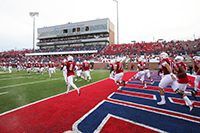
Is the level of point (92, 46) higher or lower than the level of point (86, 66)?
higher

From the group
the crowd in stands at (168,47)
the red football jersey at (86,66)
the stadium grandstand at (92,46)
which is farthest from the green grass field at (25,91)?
the crowd in stands at (168,47)

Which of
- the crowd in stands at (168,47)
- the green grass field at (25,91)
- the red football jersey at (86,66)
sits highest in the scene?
the crowd in stands at (168,47)

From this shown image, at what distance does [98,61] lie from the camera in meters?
29.4

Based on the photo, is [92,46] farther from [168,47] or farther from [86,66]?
[86,66]

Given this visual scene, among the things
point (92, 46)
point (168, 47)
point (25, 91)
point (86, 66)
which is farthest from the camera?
point (92, 46)

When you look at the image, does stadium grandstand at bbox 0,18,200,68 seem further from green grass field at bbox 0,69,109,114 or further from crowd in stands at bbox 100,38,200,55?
green grass field at bbox 0,69,109,114

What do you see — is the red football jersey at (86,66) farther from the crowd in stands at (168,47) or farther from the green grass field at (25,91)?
the crowd in stands at (168,47)

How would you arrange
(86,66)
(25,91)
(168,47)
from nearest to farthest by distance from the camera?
(25,91)
(86,66)
(168,47)

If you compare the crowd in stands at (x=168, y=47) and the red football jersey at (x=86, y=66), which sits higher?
the crowd in stands at (x=168, y=47)

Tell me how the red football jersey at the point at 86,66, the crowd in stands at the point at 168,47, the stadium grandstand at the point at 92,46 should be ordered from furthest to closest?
1. the stadium grandstand at the point at 92,46
2. the crowd in stands at the point at 168,47
3. the red football jersey at the point at 86,66

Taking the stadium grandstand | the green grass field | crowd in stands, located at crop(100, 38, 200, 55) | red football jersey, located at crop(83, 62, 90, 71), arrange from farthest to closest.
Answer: the stadium grandstand → crowd in stands, located at crop(100, 38, 200, 55) → red football jersey, located at crop(83, 62, 90, 71) → the green grass field

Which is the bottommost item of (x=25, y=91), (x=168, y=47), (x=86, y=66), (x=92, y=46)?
(x=25, y=91)

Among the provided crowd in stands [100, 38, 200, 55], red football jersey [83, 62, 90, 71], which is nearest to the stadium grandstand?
crowd in stands [100, 38, 200, 55]

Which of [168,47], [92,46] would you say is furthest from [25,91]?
[92,46]
